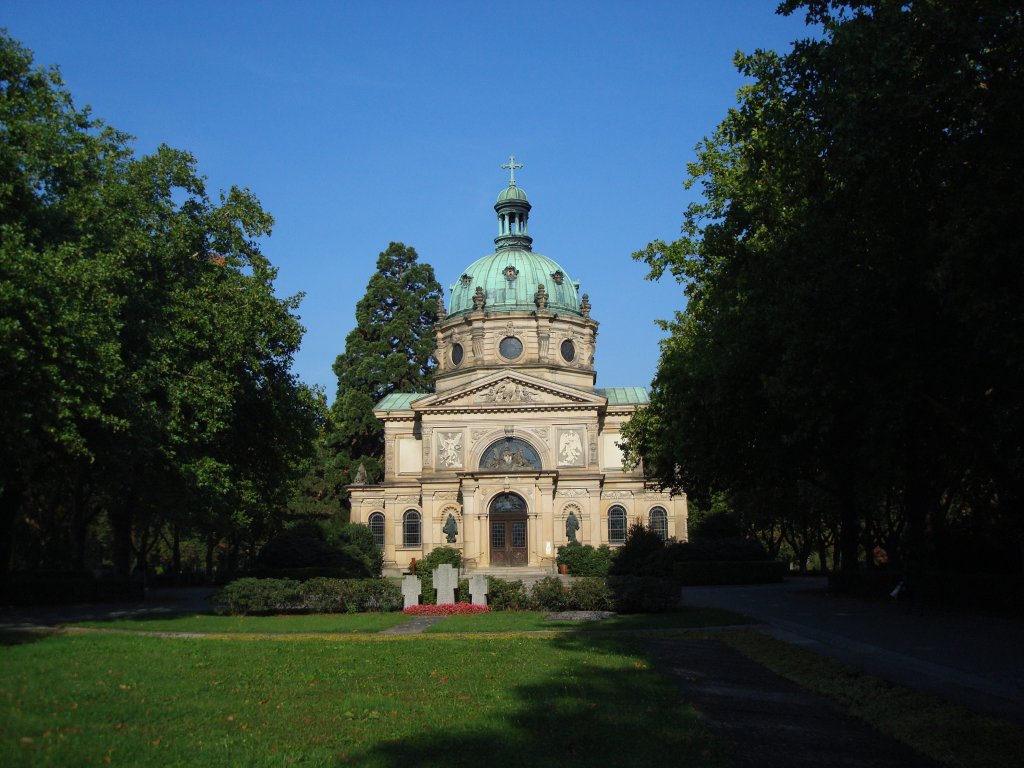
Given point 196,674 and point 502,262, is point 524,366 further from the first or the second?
point 196,674

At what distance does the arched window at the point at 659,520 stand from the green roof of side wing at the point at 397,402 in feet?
55.2

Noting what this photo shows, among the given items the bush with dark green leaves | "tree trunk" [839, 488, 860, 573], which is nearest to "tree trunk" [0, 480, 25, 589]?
the bush with dark green leaves

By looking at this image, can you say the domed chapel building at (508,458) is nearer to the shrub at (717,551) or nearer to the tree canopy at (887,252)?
the shrub at (717,551)

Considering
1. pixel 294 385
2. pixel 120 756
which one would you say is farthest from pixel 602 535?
pixel 120 756

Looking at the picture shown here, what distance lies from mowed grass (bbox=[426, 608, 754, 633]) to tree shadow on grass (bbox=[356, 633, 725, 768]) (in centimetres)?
911

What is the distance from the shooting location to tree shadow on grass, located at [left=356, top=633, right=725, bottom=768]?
28.6ft

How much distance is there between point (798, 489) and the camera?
152ft

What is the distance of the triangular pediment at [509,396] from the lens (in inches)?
2448

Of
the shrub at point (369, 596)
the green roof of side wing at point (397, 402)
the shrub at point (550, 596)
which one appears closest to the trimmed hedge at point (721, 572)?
the shrub at point (550, 596)

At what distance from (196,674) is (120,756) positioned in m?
5.56

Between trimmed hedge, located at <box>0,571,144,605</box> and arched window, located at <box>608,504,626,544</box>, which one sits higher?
arched window, located at <box>608,504,626,544</box>

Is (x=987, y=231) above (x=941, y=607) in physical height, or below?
above

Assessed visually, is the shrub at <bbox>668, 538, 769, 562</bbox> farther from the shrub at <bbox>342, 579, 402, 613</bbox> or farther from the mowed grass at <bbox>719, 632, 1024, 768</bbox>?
the mowed grass at <bbox>719, 632, 1024, 768</bbox>

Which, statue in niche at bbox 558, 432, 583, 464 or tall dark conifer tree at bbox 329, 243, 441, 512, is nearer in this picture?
statue in niche at bbox 558, 432, 583, 464
